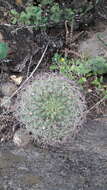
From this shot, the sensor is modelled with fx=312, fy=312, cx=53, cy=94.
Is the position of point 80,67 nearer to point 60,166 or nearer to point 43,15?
point 43,15

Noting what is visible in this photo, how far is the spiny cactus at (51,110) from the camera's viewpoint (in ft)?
8.00

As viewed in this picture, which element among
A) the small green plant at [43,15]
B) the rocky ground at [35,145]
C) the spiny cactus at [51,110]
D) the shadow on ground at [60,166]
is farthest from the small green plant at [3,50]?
the shadow on ground at [60,166]

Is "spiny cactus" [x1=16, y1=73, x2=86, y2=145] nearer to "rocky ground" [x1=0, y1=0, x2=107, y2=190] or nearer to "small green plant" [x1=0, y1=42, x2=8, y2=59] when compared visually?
"rocky ground" [x1=0, y1=0, x2=107, y2=190]

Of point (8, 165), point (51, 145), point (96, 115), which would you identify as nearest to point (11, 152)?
point (8, 165)

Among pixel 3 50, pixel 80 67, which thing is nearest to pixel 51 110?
pixel 80 67

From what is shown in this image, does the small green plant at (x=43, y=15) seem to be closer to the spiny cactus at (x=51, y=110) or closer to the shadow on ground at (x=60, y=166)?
the spiny cactus at (x=51, y=110)

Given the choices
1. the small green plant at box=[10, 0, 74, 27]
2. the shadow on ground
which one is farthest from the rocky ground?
the small green plant at box=[10, 0, 74, 27]

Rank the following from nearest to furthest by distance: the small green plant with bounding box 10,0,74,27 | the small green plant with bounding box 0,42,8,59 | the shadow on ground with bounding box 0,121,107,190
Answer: the shadow on ground with bounding box 0,121,107,190
the small green plant with bounding box 0,42,8,59
the small green plant with bounding box 10,0,74,27

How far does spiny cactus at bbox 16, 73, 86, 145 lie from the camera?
2.44 meters

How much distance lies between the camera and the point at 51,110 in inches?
95.5

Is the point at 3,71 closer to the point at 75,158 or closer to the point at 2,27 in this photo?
the point at 2,27

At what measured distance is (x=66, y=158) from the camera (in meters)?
2.61

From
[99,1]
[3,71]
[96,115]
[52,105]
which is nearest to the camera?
[52,105]

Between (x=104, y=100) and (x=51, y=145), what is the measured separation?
743 mm
